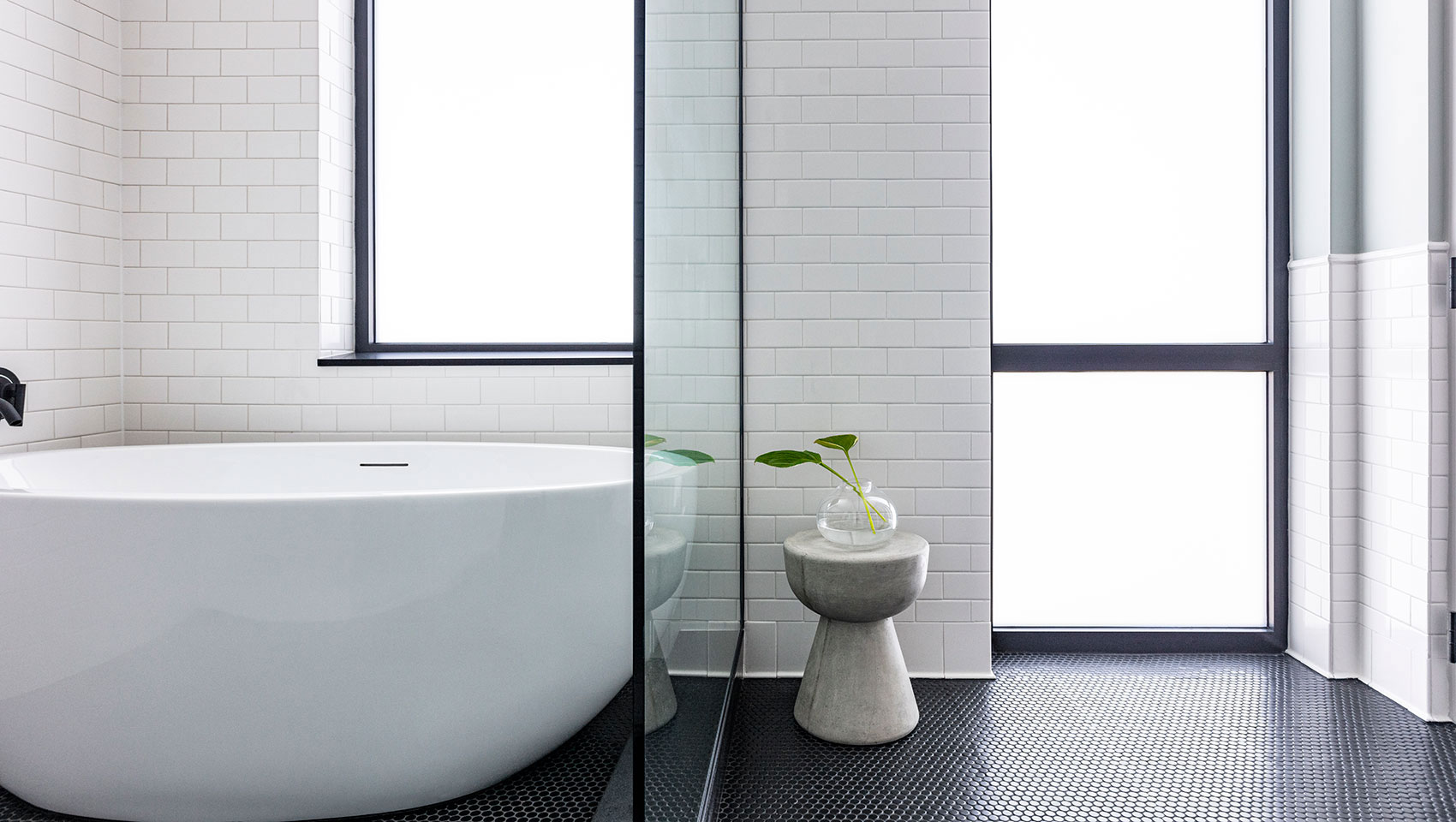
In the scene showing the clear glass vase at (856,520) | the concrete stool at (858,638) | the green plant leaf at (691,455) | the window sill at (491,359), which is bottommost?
the concrete stool at (858,638)

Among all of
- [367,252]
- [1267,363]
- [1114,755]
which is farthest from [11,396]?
[1267,363]

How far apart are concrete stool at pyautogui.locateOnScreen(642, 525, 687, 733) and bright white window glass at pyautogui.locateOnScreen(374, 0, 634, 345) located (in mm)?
1655

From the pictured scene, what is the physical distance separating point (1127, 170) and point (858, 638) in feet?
5.35

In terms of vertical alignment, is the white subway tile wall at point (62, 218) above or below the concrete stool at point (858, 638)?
above

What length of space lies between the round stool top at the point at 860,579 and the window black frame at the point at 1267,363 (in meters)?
0.63

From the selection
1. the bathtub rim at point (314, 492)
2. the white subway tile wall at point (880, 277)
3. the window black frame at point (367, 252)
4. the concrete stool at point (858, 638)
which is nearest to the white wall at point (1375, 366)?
the white subway tile wall at point (880, 277)

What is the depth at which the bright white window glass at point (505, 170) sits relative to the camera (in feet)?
9.41

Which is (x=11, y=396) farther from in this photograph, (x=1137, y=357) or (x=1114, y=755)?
(x=1137, y=357)

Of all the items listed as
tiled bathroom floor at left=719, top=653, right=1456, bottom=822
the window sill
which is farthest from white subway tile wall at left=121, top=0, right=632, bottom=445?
tiled bathroom floor at left=719, top=653, right=1456, bottom=822

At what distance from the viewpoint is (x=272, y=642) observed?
151cm

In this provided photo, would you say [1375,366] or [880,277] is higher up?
[880,277]

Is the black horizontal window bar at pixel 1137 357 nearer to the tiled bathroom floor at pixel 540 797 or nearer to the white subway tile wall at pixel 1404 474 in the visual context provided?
the white subway tile wall at pixel 1404 474

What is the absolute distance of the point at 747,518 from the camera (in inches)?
96.4

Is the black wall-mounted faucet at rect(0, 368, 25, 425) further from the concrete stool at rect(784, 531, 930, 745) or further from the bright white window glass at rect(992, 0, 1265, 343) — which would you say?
the bright white window glass at rect(992, 0, 1265, 343)
